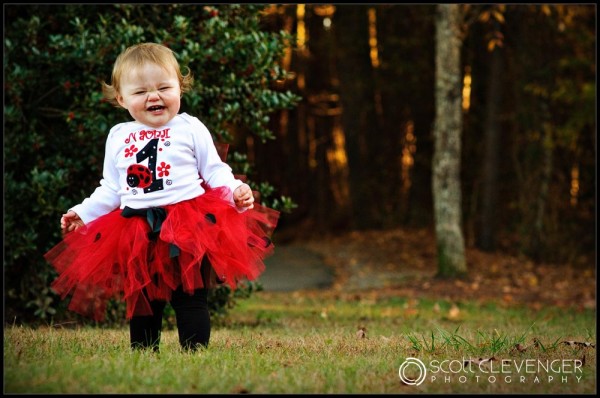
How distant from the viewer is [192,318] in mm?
4395

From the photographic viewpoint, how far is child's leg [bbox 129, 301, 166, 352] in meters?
4.56

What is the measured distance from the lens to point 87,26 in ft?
23.1

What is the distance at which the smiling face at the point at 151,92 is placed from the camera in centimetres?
448

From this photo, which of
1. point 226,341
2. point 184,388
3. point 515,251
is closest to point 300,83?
point 515,251

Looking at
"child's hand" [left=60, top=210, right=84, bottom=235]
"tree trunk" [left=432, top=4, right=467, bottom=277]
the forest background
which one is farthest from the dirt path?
"child's hand" [left=60, top=210, right=84, bottom=235]

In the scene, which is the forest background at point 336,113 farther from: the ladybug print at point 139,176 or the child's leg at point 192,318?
the child's leg at point 192,318

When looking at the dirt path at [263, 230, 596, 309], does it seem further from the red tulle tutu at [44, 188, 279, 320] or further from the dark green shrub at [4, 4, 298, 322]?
the red tulle tutu at [44, 188, 279, 320]

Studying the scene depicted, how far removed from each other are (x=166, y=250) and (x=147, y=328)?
535 millimetres

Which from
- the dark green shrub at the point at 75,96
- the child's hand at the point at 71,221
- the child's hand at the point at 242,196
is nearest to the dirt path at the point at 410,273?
the dark green shrub at the point at 75,96

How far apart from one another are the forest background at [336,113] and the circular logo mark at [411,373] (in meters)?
3.48

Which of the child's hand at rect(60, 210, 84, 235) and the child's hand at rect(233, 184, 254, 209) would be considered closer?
the child's hand at rect(233, 184, 254, 209)

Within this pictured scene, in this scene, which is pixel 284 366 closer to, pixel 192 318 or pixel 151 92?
pixel 192 318

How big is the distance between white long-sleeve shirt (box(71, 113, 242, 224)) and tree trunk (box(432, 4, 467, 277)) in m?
9.38

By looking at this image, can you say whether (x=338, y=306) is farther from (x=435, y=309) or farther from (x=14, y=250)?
(x=14, y=250)
